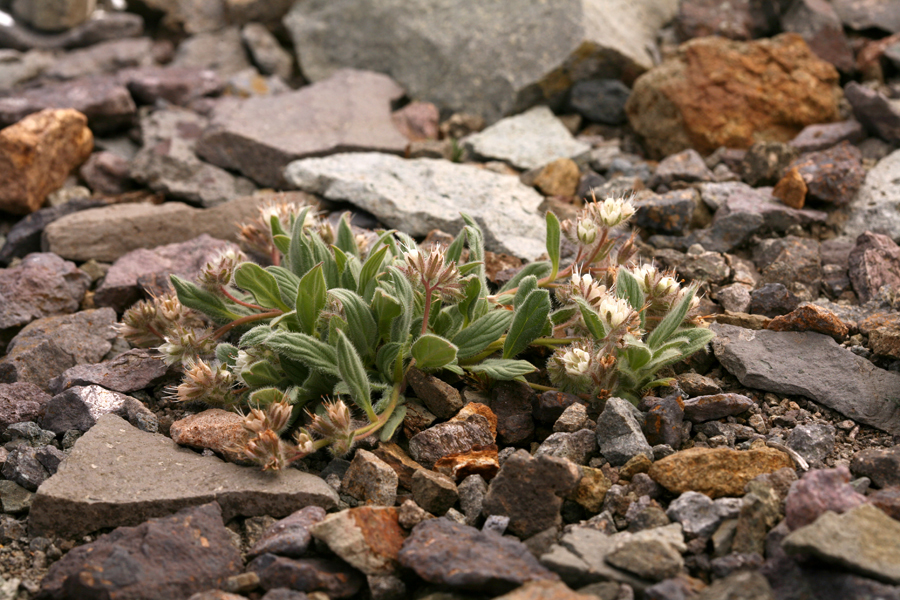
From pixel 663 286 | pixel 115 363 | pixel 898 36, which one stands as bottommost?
pixel 115 363

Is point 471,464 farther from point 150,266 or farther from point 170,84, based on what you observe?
point 170,84

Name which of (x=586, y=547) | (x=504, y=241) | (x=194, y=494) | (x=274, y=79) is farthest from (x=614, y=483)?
(x=274, y=79)

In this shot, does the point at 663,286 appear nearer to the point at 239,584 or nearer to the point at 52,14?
the point at 239,584

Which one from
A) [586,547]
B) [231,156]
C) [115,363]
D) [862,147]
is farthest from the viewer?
[231,156]

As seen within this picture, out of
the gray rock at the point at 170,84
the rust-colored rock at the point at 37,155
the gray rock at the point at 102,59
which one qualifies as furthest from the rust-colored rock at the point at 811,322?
the gray rock at the point at 102,59

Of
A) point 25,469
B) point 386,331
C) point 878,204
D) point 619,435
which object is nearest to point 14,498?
point 25,469

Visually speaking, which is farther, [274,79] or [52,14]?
[52,14]
